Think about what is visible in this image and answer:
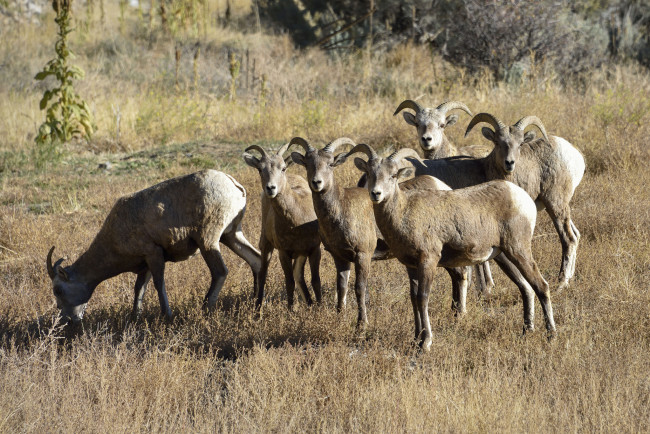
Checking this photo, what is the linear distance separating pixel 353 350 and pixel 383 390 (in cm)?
117

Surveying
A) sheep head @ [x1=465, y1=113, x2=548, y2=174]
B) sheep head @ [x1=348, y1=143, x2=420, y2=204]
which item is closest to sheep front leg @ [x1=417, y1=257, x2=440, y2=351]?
sheep head @ [x1=348, y1=143, x2=420, y2=204]

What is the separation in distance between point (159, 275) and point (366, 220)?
2288 mm

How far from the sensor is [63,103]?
1484 cm

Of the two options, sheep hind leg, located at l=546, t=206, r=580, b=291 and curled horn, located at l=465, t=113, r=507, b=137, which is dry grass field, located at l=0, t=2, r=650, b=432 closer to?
sheep hind leg, located at l=546, t=206, r=580, b=291

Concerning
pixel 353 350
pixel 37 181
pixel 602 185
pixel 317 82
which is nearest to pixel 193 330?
pixel 353 350

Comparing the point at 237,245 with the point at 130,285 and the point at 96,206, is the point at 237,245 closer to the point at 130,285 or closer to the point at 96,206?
the point at 130,285

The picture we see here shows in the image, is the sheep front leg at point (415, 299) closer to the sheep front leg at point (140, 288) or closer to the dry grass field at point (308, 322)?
the dry grass field at point (308, 322)

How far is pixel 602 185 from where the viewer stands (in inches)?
430

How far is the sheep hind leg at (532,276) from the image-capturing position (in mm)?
6585

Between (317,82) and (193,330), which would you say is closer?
(193,330)

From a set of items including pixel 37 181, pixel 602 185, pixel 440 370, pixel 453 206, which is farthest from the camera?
pixel 37 181

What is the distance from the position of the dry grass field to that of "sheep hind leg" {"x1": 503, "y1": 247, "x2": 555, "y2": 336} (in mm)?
148

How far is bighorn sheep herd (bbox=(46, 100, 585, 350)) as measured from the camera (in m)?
6.47

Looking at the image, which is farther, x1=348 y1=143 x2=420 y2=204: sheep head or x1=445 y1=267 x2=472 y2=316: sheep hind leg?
x1=445 y1=267 x2=472 y2=316: sheep hind leg
